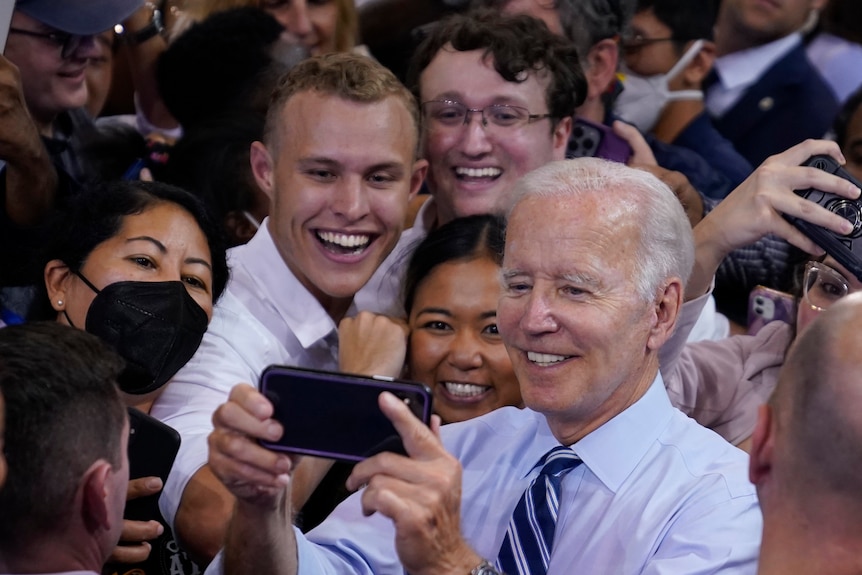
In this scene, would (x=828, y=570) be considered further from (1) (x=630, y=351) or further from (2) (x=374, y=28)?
(2) (x=374, y=28)

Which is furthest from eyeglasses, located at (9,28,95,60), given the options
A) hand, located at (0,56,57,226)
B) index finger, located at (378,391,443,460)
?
index finger, located at (378,391,443,460)

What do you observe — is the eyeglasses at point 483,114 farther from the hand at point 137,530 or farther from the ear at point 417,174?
the hand at point 137,530

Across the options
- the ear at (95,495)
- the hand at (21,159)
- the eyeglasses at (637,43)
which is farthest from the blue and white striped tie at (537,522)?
the eyeglasses at (637,43)

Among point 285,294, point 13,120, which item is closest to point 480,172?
point 285,294

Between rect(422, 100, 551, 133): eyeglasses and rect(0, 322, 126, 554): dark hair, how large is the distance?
1837 mm

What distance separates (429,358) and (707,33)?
2.12 metres

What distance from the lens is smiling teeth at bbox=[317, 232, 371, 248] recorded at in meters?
3.40

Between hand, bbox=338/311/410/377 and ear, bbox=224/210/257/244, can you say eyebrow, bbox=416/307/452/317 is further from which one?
ear, bbox=224/210/257/244

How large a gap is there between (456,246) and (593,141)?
886 millimetres

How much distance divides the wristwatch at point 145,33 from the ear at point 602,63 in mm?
1433

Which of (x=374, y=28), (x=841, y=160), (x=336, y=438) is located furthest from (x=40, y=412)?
(x=374, y=28)

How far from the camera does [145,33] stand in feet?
14.4

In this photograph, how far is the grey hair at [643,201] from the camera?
2553 mm

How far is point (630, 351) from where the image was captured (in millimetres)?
2545
